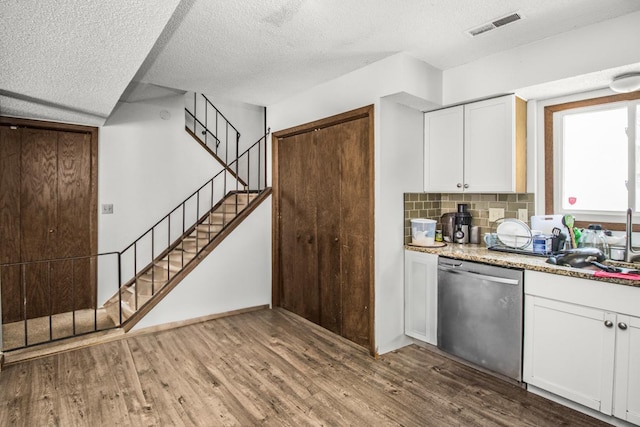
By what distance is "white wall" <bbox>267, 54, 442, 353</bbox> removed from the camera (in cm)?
310

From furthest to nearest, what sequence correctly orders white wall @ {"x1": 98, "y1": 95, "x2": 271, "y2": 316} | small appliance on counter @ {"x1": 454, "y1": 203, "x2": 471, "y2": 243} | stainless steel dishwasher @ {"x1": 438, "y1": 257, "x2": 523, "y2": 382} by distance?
1. white wall @ {"x1": 98, "y1": 95, "x2": 271, "y2": 316}
2. small appliance on counter @ {"x1": 454, "y1": 203, "x2": 471, "y2": 243}
3. stainless steel dishwasher @ {"x1": 438, "y1": 257, "x2": 523, "y2": 382}

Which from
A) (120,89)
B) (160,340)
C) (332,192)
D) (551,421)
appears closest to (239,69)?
(120,89)

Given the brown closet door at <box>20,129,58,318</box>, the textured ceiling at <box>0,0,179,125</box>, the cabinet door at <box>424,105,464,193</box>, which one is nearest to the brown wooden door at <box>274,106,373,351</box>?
the cabinet door at <box>424,105,464,193</box>

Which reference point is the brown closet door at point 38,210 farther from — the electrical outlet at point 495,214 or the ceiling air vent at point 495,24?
the electrical outlet at point 495,214

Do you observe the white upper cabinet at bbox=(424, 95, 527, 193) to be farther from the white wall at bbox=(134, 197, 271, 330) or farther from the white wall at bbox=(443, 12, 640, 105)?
the white wall at bbox=(134, 197, 271, 330)

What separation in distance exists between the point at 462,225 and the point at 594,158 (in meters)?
1.17

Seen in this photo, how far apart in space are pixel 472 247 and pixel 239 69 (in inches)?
107

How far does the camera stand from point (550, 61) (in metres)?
2.72

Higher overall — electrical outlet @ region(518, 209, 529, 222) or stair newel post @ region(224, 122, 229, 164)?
stair newel post @ region(224, 122, 229, 164)

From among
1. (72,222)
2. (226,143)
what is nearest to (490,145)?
(226,143)

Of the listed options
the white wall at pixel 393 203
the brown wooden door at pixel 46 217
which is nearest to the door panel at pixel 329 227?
the white wall at pixel 393 203

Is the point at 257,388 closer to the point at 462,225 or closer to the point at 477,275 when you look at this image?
the point at 477,275

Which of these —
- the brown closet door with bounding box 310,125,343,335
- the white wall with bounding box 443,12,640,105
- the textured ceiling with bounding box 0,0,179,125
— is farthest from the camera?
the brown closet door with bounding box 310,125,343,335

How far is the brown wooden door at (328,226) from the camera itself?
3.35 m
